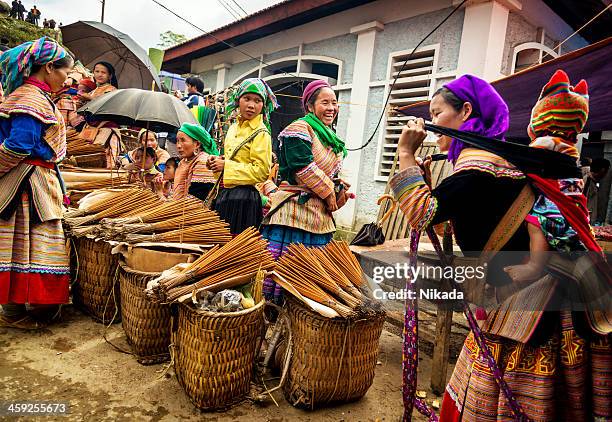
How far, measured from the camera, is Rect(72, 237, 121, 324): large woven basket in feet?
9.48

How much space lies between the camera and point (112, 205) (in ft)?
9.50

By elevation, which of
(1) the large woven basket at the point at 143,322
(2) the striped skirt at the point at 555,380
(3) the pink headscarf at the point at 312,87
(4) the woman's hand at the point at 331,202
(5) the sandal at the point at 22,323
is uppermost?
(3) the pink headscarf at the point at 312,87

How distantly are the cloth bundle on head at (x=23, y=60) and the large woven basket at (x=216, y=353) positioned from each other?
81.0 inches

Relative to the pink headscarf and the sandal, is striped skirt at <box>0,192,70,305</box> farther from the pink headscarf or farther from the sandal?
the pink headscarf

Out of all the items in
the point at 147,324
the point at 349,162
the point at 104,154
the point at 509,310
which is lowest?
the point at 147,324

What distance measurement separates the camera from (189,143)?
12.2 feet

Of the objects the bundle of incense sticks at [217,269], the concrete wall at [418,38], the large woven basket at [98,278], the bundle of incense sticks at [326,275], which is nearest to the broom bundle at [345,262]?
the bundle of incense sticks at [326,275]

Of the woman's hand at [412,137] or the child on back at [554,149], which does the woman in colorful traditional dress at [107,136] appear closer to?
the woman's hand at [412,137]

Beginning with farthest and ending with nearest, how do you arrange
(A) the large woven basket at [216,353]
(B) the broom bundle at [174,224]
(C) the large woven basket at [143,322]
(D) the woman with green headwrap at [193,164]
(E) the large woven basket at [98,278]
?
1. (D) the woman with green headwrap at [193,164]
2. (E) the large woven basket at [98,278]
3. (B) the broom bundle at [174,224]
4. (C) the large woven basket at [143,322]
5. (A) the large woven basket at [216,353]

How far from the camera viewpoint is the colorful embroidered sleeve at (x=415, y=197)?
128 cm

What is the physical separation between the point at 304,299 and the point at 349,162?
17.0 ft

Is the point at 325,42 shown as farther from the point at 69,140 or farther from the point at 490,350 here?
the point at 490,350

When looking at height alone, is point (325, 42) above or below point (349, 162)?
above

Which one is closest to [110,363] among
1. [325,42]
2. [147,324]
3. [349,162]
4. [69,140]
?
[147,324]
